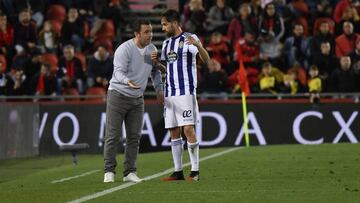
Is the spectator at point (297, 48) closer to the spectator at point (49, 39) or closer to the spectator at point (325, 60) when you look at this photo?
the spectator at point (325, 60)

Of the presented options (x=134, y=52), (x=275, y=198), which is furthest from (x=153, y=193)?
(x=134, y=52)

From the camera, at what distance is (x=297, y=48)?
25078 mm

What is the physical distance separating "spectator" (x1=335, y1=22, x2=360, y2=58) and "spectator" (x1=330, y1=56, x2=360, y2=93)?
32.8 inches

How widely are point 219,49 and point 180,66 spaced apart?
11.9 meters

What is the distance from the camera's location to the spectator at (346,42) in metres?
24.4

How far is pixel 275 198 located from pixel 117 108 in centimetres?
337

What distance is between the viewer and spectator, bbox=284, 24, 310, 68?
81.5 feet

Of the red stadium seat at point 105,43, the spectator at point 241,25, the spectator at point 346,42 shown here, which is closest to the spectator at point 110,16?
the red stadium seat at point 105,43

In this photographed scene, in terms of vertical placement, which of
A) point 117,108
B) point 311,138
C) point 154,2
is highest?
point 154,2

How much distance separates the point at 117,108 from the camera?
43.9 ft

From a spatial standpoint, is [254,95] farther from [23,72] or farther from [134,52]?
[134,52]

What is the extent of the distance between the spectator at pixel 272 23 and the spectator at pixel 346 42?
1.41 m

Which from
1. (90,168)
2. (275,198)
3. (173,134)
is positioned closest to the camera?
(275,198)

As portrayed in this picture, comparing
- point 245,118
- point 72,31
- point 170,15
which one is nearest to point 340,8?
point 245,118
